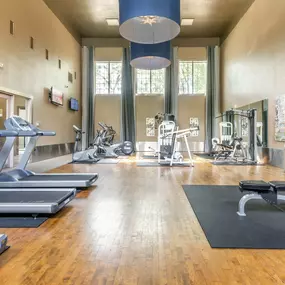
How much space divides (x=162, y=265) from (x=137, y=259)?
0.18 m

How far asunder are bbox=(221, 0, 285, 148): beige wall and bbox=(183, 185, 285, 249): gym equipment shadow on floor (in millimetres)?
4475

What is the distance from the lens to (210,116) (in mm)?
13281

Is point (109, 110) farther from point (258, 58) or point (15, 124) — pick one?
point (15, 124)

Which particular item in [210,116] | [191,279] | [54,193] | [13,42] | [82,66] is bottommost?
[191,279]

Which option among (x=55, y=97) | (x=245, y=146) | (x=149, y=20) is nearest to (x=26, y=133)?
(x=149, y=20)

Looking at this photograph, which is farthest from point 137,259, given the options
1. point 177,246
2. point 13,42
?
point 13,42

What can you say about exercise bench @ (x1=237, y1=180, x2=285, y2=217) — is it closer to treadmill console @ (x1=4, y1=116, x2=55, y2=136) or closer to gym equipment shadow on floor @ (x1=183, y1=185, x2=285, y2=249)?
gym equipment shadow on floor @ (x1=183, y1=185, x2=285, y2=249)

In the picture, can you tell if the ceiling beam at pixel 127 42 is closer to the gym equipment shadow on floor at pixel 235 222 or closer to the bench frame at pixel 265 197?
the gym equipment shadow on floor at pixel 235 222

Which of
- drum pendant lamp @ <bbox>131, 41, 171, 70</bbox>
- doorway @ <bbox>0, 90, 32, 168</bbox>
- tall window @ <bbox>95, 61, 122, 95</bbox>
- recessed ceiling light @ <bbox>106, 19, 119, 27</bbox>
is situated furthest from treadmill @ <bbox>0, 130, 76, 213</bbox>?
tall window @ <bbox>95, 61, 122, 95</bbox>

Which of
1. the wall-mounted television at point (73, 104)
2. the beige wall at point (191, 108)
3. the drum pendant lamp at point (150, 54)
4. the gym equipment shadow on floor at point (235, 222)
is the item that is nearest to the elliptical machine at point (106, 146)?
the wall-mounted television at point (73, 104)

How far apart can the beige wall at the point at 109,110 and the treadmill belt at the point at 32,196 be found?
1029 cm

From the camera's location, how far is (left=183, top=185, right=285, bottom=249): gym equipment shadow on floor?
7.14 feet

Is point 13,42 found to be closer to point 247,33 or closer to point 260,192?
point 260,192

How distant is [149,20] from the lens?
5891 millimetres
